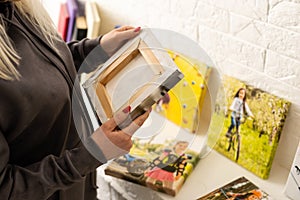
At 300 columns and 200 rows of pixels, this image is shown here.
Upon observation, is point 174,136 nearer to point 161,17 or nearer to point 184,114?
point 184,114

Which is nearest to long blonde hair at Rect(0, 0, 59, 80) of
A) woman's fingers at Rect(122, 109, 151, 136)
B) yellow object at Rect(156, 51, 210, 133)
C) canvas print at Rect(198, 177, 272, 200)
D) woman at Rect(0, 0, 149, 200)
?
woman at Rect(0, 0, 149, 200)

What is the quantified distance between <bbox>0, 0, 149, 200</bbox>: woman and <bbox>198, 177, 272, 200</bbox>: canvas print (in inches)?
12.8

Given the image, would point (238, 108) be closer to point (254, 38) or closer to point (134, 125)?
point (254, 38)

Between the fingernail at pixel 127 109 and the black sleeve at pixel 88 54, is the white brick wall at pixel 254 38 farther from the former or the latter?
the fingernail at pixel 127 109

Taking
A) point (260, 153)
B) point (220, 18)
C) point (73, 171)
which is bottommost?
point (260, 153)

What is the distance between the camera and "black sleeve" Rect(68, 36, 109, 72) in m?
0.99

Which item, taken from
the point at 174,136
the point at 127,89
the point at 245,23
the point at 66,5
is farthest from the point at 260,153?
the point at 66,5

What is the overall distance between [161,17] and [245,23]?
309 mm

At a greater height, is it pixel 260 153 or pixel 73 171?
pixel 73 171

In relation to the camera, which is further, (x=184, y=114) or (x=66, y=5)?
(x=66, y=5)

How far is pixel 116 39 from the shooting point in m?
0.98

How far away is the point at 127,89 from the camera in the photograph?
854 millimetres

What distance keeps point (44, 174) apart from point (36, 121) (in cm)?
10

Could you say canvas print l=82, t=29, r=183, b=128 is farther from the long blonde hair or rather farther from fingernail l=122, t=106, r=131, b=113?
the long blonde hair
